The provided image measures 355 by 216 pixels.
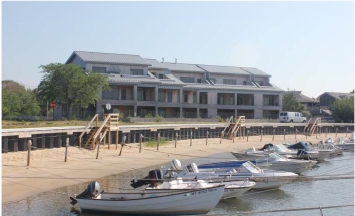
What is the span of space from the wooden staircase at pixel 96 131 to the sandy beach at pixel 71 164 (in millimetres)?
1144

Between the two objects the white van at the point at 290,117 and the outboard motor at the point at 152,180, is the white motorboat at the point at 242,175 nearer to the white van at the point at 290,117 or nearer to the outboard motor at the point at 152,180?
the outboard motor at the point at 152,180

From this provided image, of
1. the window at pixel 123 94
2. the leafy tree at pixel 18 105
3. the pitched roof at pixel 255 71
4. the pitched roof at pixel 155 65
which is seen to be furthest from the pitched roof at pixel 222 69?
the leafy tree at pixel 18 105

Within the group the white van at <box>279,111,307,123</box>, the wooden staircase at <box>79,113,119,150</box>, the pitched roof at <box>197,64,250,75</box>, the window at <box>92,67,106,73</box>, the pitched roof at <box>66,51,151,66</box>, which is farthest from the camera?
the pitched roof at <box>197,64,250,75</box>

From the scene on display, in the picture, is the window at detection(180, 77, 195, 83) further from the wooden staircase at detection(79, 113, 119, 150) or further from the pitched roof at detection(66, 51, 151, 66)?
the wooden staircase at detection(79, 113, 119, 150)

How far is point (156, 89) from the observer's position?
77312 mm

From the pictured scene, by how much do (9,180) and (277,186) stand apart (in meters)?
14.6

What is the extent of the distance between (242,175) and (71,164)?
12.9 metres

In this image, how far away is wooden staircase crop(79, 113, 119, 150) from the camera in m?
42.0

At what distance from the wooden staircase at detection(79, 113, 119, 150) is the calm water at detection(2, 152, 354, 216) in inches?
405

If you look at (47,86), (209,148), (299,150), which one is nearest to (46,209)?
(299,150)

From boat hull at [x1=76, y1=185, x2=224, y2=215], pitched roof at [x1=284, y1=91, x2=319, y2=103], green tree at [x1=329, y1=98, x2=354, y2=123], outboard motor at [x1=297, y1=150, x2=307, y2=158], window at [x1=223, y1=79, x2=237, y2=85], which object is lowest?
boat hull at [x1=76, y1=185, x2=224, y2=215]

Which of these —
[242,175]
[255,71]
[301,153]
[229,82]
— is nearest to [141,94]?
[229,82]

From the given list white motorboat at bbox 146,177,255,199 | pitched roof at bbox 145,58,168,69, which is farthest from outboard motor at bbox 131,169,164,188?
pitched roof at bbox 145,58,168,69

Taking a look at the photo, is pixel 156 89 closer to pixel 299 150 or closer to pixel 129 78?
pixel 129 78
